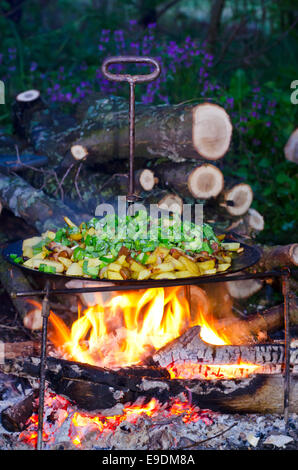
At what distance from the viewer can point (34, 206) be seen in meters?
4.41

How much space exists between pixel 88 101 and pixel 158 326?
10.2 feet

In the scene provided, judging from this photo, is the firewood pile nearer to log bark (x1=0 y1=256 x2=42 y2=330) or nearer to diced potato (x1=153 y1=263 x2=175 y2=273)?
log bark (x1=0 y1=256 x2=42 y2=330)

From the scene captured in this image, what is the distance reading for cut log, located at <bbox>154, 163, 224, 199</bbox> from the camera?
14.9 ft

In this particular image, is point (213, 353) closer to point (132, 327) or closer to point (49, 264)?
point (132, 327)

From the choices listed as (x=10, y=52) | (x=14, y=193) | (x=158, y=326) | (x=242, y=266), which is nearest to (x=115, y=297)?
(x=158, y=326)

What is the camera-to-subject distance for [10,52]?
811 centimetres

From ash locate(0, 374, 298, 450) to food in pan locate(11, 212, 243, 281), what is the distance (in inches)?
32.3

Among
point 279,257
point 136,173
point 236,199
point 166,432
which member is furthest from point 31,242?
point 236,199

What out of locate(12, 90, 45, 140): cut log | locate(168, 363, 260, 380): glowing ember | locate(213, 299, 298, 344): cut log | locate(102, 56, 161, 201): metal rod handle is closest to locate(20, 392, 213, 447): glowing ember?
locate(168, 363, 260, 380): glowing ember

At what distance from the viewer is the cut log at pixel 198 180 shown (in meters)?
4.55

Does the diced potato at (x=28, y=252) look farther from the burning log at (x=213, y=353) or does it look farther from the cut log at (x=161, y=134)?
the cut log at (x=161, y=134)

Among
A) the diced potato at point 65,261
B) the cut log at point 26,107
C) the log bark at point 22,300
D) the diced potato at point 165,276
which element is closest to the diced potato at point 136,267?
the diced potato at point 165,276

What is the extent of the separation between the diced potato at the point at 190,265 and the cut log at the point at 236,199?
199 centimetres

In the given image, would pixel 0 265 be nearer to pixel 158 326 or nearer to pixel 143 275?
pixel 158 326
